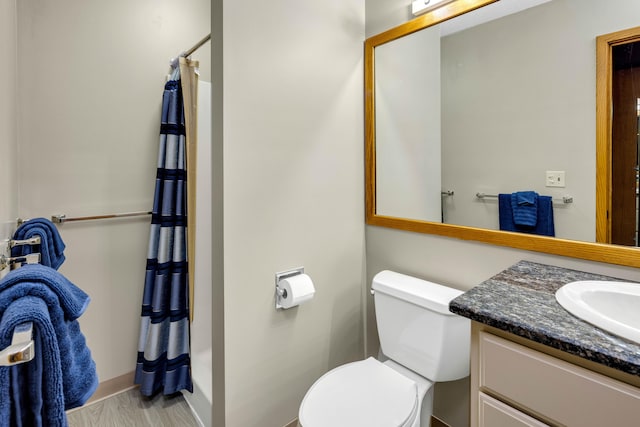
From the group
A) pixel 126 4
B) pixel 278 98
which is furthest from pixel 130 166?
pixel 278 98

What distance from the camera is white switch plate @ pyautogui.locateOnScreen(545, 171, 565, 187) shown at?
49.0 inches

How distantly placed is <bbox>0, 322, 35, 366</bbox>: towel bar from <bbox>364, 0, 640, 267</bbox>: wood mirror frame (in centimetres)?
→ 146

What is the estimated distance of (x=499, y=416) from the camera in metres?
0.87

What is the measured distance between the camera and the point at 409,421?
112 centimetres

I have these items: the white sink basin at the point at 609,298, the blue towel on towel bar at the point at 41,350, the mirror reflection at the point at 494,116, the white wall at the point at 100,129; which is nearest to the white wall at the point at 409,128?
the mirror reflection at the point at 494,116

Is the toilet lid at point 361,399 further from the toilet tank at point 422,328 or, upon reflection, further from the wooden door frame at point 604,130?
the wooden door frame at point 604,130

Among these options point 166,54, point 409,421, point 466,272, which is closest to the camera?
point 409,421

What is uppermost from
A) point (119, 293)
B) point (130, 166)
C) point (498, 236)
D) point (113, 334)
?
point (130, 166)

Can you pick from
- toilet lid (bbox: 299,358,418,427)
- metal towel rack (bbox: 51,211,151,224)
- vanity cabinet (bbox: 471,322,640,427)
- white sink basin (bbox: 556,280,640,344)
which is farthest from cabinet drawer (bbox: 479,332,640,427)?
metal towel rack (bbox: 51,211,151,224)

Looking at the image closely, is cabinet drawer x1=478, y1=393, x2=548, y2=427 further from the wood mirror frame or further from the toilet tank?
the wood mirror frame

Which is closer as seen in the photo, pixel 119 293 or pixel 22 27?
pixel 22 27

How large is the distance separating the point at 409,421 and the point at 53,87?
7.44 feet

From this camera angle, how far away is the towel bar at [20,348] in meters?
0.45

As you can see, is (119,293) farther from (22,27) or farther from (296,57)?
(296,57)
